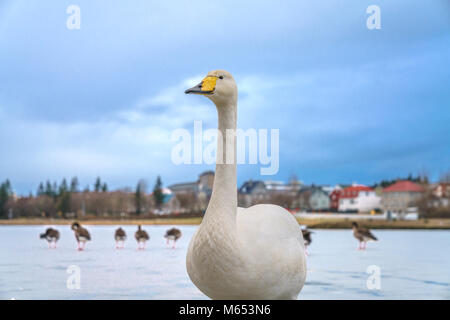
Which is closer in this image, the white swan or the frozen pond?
the white swan

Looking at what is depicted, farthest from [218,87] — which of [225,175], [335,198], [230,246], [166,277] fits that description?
[335,198]

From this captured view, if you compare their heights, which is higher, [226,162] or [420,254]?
[226,162]

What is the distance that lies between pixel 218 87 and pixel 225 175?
2.26ft

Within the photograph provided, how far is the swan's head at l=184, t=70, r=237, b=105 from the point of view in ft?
11.5

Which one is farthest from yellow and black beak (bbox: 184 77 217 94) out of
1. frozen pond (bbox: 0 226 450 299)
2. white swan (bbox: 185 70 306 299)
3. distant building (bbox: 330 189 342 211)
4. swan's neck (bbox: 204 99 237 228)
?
distant building (bbox: 330 189 342 211)

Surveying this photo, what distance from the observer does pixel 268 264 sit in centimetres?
355

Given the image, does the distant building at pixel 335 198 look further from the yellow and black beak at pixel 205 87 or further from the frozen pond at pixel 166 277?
the yellow and black beak at pixel 205 87

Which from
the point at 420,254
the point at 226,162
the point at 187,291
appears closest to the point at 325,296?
the point at 187,291

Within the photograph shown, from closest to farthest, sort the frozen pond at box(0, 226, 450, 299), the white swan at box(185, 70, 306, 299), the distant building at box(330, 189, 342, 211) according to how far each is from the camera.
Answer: the white swan at box(185, 70, 306, 299), the frozen pond at box(0, 226, 450, 299), the distant building at box(330, 189, 342, 211)

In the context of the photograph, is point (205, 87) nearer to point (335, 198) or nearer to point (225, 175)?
point (225, 175)

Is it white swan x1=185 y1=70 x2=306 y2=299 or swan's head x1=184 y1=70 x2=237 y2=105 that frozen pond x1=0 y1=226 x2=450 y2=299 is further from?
swan's head x1=184 y1=70 x2=237 y2=105

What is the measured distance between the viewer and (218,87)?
11.7 feet
